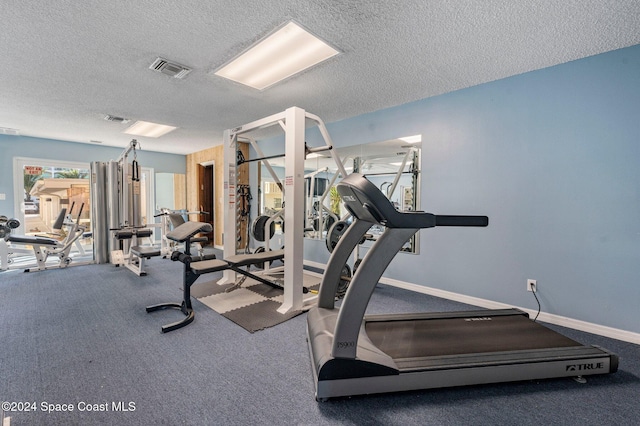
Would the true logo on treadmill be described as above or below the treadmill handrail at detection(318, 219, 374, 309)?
below

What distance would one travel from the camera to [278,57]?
2.71m

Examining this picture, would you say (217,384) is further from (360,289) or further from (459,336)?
(459,336)

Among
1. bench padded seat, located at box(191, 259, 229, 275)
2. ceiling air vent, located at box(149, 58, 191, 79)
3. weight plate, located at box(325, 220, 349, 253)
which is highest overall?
ceiling air vent, located at box(149, 58, 191, 79)

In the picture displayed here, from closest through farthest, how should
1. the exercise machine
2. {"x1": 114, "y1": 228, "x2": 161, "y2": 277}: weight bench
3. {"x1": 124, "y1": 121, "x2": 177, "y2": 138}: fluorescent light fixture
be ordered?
1. the exercise machine
2. {"x1": 114, "y1": 228, "x2": 161, "y2": 277}: weight bench
3. {"x1": 124, "y1": 121, "x2": 177, "y2": 138}: fluorescent light fixture

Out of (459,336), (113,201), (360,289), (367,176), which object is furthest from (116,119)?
(459,336)

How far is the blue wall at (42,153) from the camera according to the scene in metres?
5.48

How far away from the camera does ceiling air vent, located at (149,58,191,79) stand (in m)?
2.76

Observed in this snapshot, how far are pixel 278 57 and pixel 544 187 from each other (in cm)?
294

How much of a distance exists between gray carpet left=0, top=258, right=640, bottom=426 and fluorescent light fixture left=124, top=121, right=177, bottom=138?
135 inches

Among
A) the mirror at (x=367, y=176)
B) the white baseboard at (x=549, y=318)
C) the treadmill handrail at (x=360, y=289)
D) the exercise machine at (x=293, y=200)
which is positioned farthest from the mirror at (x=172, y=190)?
the treadmill handrail at (x=360, y=289)

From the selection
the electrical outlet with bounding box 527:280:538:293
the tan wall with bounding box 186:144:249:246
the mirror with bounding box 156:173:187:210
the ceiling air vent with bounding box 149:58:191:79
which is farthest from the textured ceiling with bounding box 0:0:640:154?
the mirror with bounding box 156:173:187:210

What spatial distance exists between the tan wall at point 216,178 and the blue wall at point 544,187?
415 centimetres

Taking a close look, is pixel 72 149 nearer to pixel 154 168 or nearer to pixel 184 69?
pixel 154 168

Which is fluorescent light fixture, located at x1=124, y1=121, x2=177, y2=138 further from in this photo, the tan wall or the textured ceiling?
the tan wall
